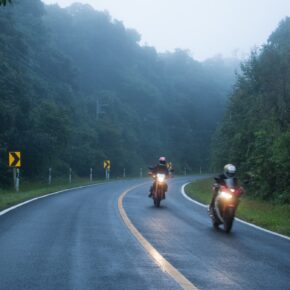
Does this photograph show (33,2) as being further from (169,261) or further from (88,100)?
(169,261)

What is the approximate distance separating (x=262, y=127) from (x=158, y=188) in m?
11.0

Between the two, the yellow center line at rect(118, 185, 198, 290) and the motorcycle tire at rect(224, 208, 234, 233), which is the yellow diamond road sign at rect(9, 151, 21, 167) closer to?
the yellow center line at rect(118, 185, 198, 290)

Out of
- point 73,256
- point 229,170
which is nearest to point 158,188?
point 229,170

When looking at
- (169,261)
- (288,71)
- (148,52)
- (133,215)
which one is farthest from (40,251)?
(148,52)

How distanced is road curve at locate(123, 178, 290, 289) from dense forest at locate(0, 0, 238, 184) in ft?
72.4

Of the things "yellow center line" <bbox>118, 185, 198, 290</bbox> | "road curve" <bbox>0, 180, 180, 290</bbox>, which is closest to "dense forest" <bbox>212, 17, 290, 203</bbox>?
"road curve" <bbox>0, 180, 180, 290</bbox>

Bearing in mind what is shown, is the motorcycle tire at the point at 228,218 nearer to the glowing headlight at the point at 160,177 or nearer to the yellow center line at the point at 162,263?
the yellow center line at the point at 162,263

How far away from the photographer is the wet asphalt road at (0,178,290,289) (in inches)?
260

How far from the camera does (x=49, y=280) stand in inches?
255

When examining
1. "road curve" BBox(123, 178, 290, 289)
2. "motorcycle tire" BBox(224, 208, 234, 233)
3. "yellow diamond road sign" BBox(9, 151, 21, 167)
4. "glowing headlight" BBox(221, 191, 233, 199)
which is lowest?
"road curve" BBox(123, 178, 290, 289)

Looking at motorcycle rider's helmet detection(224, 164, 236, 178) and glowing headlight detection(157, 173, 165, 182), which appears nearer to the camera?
motorcycle rider's helmet detection(224, 164, 236, 178)

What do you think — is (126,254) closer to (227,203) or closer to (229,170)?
(227,203)

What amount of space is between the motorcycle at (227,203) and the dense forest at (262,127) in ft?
29.2

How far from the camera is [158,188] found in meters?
18.5
